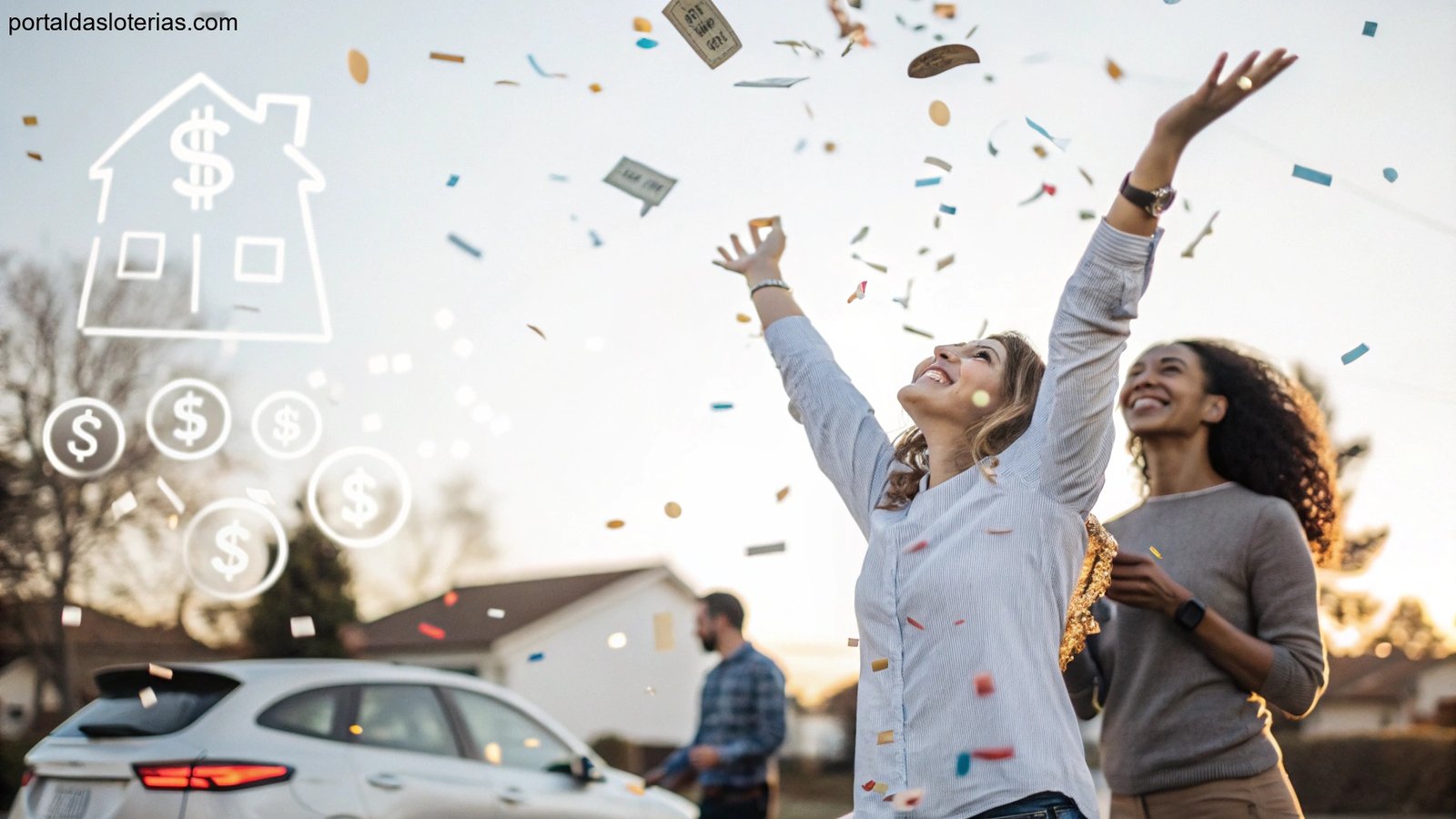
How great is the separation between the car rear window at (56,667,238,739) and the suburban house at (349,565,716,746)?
60.4 ft

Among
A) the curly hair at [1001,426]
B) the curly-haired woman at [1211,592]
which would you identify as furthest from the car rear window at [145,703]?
the curly hair at [1001,426]

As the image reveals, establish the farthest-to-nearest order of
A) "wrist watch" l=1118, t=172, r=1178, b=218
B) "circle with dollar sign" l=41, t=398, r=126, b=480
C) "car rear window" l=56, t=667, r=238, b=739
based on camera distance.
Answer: "circle with dollar sign" l=41, t=398, r=126, b=480
"car rear window" l=56, t=667, r=238, b=739
"wrist watch" l=1118, t=172, r=1178, b=218

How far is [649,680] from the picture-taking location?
2909cm

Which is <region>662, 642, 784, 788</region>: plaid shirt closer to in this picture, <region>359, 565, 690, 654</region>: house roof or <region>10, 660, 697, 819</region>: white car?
<region>10, 660, 697, 819</region>: white car

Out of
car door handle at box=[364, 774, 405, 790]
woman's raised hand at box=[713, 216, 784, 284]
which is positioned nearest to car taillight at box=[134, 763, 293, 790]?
car door handle at box=[364, 774, 405, 790]

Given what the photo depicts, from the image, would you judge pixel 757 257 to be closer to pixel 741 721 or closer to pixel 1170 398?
pixel 1170 398

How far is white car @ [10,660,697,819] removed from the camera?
5148 millimetres

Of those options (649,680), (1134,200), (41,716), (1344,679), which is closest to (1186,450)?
(1134,200)

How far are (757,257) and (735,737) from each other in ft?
11.4

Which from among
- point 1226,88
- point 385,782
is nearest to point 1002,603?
point 1226,88

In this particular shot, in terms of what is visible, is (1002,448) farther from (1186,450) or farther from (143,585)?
(143,585)

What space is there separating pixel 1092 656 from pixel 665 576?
28336mm

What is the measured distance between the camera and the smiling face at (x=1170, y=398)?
300 cm

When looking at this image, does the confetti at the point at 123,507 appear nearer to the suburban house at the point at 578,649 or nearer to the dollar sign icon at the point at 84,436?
the dollar sign icon at the point at 84,436
